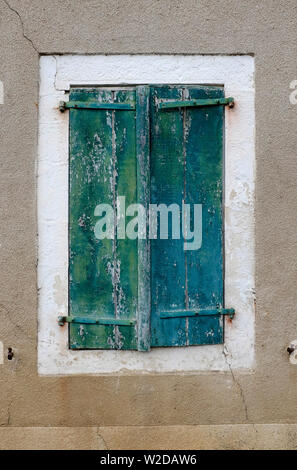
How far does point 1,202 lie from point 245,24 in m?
1.74

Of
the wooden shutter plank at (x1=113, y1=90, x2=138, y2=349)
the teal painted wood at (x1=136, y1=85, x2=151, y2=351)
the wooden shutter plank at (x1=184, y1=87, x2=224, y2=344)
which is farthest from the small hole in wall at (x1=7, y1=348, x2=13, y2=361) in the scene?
the wooden shutter plank at (x1=184, y1=87, x2=224, y2=344)

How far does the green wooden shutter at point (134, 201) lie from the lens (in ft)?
9.77

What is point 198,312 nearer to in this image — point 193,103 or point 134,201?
point 134,201

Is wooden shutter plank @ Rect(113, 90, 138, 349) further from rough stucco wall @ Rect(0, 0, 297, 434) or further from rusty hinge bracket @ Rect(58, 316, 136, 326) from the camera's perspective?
rough stucco wall @ Rect(0, 0, 297, 434)

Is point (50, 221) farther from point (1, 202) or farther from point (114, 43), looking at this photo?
point (114, 43)

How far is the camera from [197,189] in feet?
9.84

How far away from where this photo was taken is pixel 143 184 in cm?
294

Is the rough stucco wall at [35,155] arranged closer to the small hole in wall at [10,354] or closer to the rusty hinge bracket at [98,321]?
the small hole in wall at [10,354]

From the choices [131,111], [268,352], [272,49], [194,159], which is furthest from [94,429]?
[272,49]

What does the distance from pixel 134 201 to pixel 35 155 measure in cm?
63

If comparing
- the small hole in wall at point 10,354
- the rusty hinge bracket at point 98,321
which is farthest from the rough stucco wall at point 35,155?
the rusty hinge bracket at point 98,321

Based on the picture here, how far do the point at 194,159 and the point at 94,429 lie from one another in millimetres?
1659
